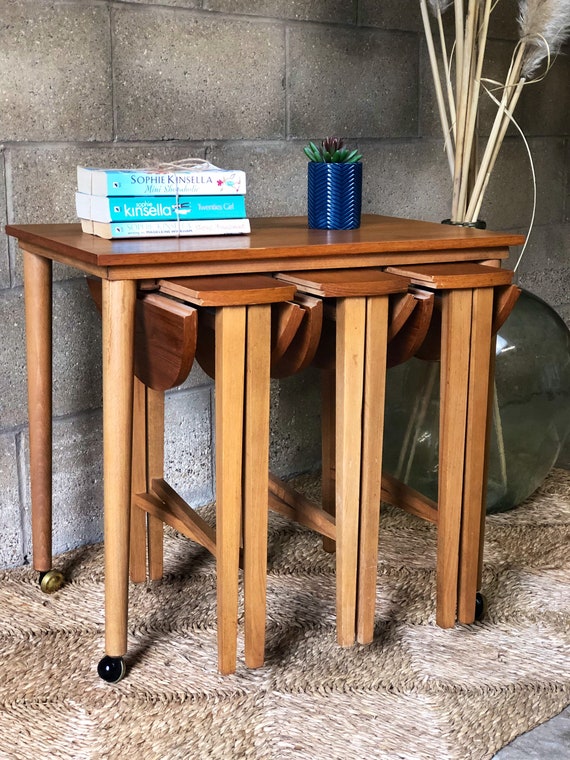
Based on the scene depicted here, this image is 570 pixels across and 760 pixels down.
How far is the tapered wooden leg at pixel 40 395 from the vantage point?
79.6 inches

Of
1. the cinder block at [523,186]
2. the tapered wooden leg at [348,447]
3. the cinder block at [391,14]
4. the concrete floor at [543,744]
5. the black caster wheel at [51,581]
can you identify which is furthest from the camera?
the cinder block at [523,186]

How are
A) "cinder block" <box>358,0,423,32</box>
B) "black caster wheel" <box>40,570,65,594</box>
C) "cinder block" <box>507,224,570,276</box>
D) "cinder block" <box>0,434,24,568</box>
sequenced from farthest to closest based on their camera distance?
1. "cinder block" <box>507,224,570,276</box>
2. "cinder block" <box>358,0,423,32</box>
3. "cinder block" <box>0,434,24,568</box>
4. "black caster wheel" <box>40,570,65,594</box>

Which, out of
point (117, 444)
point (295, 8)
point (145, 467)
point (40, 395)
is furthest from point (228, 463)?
point (295, 8)

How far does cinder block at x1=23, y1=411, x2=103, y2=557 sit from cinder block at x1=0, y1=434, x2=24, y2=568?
27mm

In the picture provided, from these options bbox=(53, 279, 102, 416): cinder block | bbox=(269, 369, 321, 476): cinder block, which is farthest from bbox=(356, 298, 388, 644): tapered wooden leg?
bbox=(269, 369, 321, 476): cinder block

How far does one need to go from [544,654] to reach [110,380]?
1029mm

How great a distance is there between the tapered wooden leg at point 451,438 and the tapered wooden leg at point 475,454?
14 mm

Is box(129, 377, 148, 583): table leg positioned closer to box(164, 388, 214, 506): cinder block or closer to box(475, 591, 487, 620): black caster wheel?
box(164, 388, 214, 506): cinder block

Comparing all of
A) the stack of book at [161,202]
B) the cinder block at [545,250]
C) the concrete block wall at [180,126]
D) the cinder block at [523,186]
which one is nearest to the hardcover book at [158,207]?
the stack of book at [161,202]

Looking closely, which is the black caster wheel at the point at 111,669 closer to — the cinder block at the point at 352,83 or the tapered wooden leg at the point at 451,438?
the tapered wooden leg at the point at 451,438

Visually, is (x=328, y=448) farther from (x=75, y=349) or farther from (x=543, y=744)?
(x=543, y=744)

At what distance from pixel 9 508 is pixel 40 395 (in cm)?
37

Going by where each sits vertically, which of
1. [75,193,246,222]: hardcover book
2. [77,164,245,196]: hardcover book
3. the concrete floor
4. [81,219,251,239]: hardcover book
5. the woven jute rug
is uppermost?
[77,164,245,196]: hardcover book

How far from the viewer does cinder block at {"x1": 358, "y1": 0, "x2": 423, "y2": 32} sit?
2693mm
